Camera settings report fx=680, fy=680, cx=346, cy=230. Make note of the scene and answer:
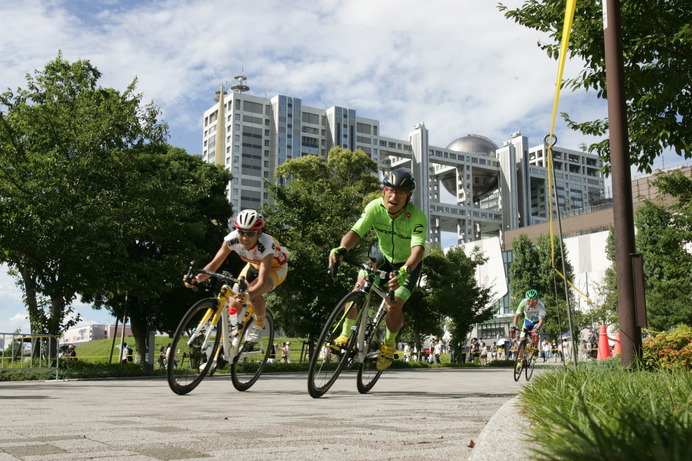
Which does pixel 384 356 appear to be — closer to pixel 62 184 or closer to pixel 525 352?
pixel 525 352

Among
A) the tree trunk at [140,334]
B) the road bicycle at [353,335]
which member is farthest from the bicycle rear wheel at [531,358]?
the tree trunk at [140,334]

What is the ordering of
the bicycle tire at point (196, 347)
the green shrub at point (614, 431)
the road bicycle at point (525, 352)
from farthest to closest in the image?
the road bicycle at point (525, 352) < the bicycle tire at point (196, 347) < the green shrub at point (614, 431)

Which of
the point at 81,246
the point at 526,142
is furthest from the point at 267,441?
the point at 526,142

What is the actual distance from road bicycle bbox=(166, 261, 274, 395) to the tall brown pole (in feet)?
13.4

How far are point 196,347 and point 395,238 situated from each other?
102 inches

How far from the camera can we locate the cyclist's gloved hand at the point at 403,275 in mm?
7043

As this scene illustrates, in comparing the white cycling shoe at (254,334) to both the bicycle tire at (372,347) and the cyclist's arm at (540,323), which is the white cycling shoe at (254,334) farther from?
the cyclist's arm at (540,323)

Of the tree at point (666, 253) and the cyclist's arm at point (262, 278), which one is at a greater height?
the tree at point (666, 253)

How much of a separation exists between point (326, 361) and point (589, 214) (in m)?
91.5

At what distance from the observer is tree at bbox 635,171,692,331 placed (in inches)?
776

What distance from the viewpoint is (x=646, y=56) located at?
10.2m

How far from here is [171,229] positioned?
22953 millimetres

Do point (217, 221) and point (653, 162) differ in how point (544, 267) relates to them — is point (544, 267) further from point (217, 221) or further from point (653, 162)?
point (653, 162)

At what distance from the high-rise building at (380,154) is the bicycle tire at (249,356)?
4519 inches
